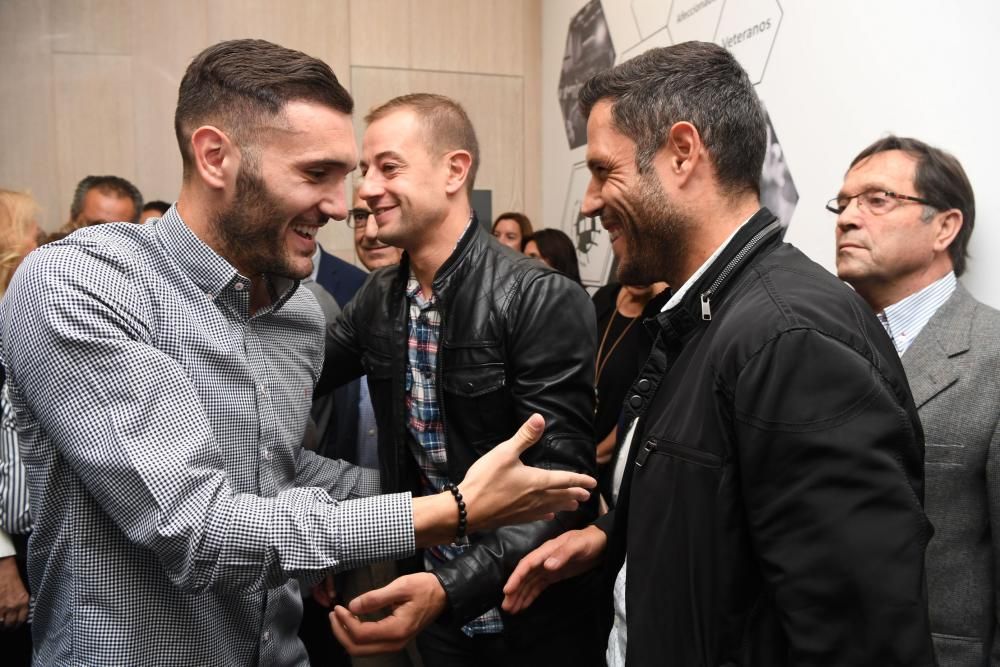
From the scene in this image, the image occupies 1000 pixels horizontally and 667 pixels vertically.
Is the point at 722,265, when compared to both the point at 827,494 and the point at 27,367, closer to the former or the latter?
the point at 827,494

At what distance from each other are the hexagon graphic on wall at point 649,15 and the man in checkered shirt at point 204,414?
2970 millimetres

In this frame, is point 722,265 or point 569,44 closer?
point 722,265

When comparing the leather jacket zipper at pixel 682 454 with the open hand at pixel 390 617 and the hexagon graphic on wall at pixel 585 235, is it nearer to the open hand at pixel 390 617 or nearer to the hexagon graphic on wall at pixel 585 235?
the open hand at pixel 390 617

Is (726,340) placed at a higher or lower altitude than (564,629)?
higher

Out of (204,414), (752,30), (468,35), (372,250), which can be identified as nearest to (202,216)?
(204,414)

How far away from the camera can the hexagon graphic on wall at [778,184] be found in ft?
9.48

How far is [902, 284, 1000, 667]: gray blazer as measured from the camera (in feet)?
5.59

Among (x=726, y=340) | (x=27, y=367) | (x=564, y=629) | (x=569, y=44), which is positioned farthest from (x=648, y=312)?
(x=569, y=44)

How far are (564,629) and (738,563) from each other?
87 centimetres

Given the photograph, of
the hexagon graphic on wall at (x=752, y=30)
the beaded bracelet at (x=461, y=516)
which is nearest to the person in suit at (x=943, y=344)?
the hexagon graphic on wall at (x=752, y=30)

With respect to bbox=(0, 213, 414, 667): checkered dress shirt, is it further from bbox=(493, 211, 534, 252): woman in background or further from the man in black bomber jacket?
bbox=(493, 211, 534, 252): woman in background

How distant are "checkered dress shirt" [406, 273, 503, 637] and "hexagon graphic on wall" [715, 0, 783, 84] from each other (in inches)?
78.5

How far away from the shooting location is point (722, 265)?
126 centimetres

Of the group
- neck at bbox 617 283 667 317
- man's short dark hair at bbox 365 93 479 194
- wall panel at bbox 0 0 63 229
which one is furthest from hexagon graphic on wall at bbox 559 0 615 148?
wall panel at bbox 0 0 63 229
